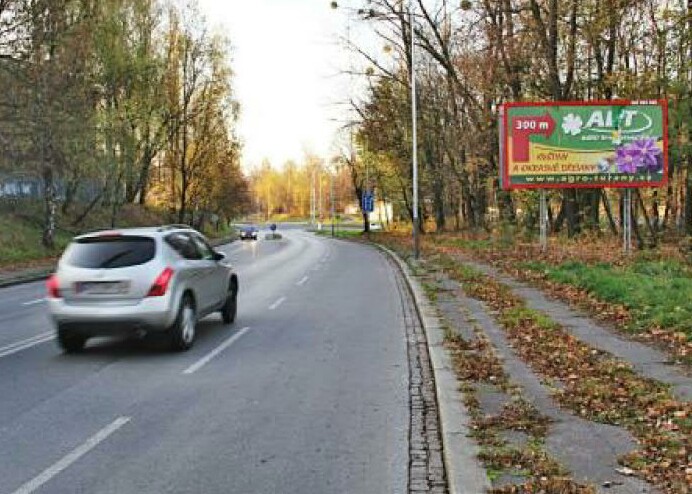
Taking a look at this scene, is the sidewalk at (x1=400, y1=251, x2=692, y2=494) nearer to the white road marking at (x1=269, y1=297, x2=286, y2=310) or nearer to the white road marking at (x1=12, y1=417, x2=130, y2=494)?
the white road marking at (x1=12, y1=417, x2=130, y2=494)

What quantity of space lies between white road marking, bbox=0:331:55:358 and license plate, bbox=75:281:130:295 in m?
1.44

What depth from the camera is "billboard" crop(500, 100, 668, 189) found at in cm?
2211

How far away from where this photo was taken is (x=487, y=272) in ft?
68.3

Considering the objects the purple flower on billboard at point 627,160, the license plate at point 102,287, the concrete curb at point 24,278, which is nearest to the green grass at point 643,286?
the purple flower on billboard at point 627,160

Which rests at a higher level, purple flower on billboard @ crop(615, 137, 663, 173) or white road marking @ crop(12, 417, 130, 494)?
purple flower on billboard @ crop(615, 137, 663, 173)

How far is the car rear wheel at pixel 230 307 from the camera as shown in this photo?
12852 millimetres

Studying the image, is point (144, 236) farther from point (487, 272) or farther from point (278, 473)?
point (487, 272)

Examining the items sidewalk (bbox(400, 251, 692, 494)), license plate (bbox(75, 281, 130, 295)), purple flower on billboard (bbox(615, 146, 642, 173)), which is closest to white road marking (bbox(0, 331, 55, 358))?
license plate (bbox(75, 281, 130, 295))

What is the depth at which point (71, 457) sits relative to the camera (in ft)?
18.9

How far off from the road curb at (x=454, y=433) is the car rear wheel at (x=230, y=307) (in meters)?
3.81

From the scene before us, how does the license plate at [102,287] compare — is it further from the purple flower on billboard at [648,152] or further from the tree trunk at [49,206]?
the tree trunk at [49,206]

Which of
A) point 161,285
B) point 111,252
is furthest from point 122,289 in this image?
point 111,252

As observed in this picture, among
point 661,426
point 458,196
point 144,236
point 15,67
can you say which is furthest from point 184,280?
point 458,196

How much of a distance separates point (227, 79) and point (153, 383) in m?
47.4
